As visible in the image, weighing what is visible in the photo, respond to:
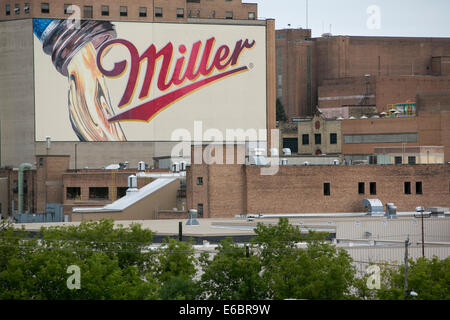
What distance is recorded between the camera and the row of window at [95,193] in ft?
285

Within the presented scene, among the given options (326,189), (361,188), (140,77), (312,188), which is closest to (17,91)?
(140,77)

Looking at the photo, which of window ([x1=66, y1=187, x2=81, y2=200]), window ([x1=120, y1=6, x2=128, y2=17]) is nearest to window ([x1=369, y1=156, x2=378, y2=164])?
window ([x1=66, y1=187, x2=81, y2=200])

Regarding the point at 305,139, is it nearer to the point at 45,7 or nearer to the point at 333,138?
the point at 333,138

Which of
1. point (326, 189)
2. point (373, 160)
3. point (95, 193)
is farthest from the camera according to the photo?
point (95, 193)

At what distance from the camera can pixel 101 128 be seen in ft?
372

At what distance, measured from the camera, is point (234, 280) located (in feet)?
132

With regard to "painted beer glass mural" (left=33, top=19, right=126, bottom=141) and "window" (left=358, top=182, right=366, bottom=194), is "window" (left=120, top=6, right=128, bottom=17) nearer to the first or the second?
"painted beer glass mural" (left=33, top=19, right=126, bottom=141)

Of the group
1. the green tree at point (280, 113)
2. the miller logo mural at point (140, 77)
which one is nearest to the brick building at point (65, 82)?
the miller logo mural at point (140, 77)

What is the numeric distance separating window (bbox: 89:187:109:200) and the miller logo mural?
2687 centimetres

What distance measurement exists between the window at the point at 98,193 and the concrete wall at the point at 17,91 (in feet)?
94.1

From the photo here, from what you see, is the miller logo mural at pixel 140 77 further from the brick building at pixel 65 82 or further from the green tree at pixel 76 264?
the green tree at pixel 76 264

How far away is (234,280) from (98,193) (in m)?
48.7
